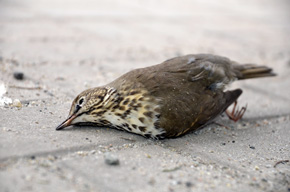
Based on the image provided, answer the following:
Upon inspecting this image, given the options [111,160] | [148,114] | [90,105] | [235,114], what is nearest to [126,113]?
[148,114]

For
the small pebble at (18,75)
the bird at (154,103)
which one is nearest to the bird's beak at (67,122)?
the bird at (154,103)

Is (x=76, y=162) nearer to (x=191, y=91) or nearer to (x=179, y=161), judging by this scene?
(x=179, y=161)

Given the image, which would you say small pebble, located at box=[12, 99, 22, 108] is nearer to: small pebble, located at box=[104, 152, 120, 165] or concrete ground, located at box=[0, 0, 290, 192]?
concrete ground, located at box=[0, 0, 290, 192]

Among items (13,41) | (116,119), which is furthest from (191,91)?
(13,41)

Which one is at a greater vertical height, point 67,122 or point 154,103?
point 154,103

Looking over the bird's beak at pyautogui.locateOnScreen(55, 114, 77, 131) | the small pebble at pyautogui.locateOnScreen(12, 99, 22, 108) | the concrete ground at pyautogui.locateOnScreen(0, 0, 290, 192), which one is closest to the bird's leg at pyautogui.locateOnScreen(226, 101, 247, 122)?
the concrete ground at pyautogui.locateOnScreen(0, 0, 290, 192)

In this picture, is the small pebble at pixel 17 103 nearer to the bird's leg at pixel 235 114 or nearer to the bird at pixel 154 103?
the bird at pixel 154 103

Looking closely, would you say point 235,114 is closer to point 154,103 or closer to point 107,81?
point 154,103
